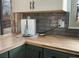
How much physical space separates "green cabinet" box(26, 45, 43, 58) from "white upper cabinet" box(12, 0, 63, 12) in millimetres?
638

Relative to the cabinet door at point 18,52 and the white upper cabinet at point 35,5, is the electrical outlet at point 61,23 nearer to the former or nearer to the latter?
the white upper cabinet at point 35,5

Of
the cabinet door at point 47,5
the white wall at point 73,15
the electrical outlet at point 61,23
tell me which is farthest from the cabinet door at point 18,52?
the white wall at point 73,15

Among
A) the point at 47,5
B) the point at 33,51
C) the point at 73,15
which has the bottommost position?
the point at 33,51

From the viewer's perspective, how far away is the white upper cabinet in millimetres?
1958

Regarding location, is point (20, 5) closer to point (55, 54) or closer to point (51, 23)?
point (51, 23)

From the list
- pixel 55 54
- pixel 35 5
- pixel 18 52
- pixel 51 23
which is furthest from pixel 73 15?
pixel 18 52

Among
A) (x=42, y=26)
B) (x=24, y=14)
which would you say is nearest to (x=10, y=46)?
(x=42, y=26)

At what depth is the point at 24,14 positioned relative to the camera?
268cm

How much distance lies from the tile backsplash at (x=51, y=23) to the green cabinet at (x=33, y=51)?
0.69m

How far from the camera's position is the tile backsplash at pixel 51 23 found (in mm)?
2285

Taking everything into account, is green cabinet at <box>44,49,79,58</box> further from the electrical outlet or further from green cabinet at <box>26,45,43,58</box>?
the electrical outlet

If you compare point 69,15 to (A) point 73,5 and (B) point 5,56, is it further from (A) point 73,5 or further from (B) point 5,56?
(B) point 5,56

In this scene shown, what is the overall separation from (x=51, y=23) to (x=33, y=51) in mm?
770

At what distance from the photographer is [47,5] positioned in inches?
80.4
